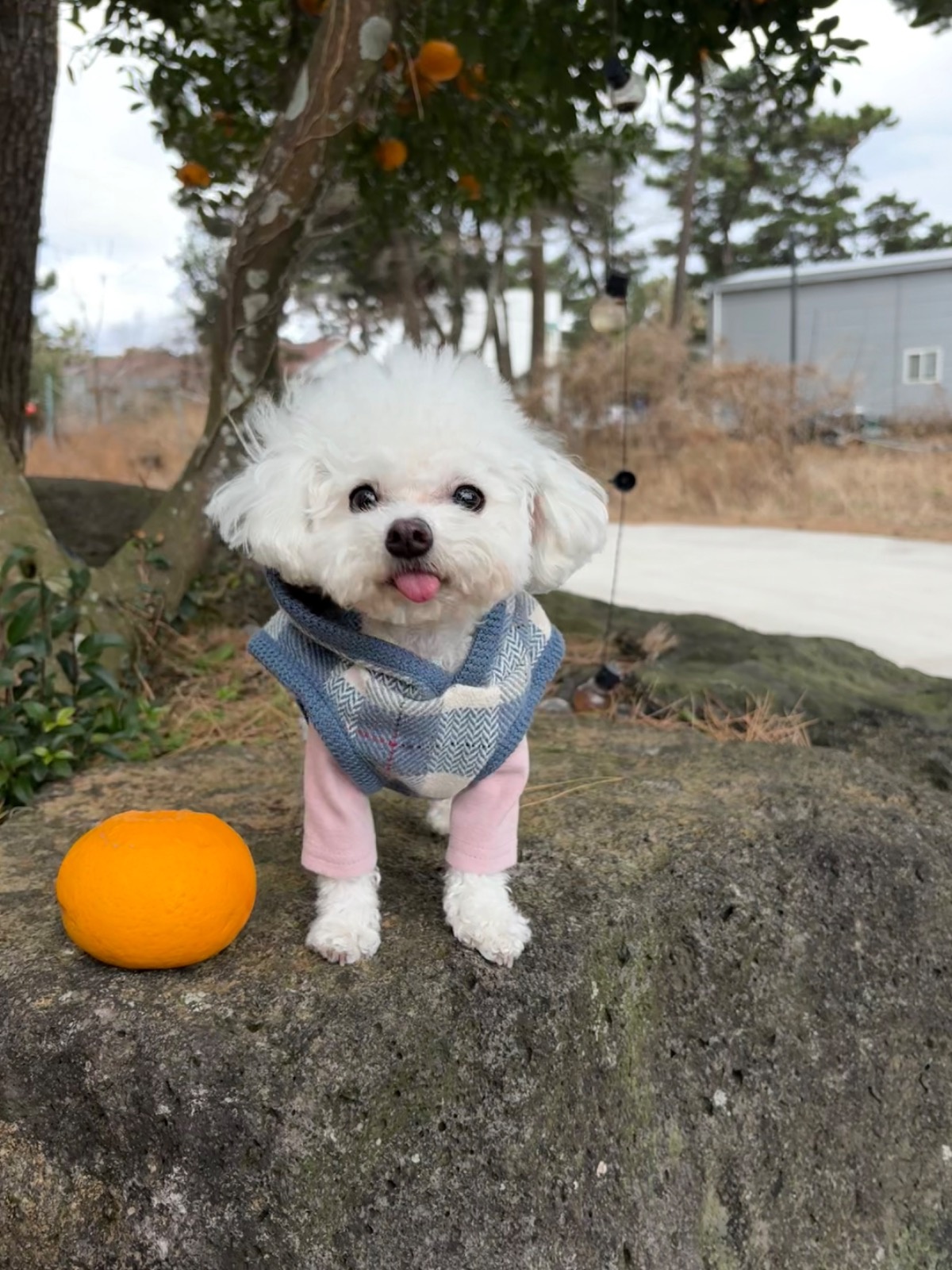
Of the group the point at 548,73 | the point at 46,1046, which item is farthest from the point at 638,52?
the point at 46,1046

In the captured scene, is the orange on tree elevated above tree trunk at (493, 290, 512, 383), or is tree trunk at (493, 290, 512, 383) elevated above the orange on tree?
tree trunk at (493, 290, 512, 383)

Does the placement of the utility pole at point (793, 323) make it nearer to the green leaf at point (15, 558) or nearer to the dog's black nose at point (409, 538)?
the green leaf at point (15, 558)

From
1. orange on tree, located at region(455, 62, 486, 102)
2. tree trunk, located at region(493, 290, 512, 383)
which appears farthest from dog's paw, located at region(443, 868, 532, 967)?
tree trunk, located at region(493, 290, 512, 383)

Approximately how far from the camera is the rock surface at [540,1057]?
1151mm

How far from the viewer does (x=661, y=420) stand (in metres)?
8.80

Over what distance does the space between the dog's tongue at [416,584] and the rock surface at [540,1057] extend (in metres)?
0.53

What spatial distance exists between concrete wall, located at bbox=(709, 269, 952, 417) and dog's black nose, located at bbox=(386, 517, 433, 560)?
4.71 metres

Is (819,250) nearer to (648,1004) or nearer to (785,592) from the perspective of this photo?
(785,592)

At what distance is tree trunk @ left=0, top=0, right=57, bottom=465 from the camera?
302 cm

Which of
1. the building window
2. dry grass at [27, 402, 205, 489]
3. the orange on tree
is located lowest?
dry grass at [27, 402, 205, 489]

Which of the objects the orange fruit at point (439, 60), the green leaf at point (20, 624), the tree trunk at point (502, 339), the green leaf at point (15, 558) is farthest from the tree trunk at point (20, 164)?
the tree trunk at point (502, 339)

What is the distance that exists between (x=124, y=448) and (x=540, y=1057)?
8.72m

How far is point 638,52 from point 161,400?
8.54 m

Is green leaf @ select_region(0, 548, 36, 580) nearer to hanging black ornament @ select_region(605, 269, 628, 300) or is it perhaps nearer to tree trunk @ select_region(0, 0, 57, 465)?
tree trunk @ select_region(0, 0, 57, 465)
